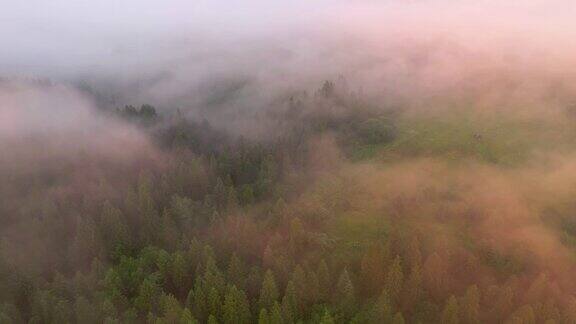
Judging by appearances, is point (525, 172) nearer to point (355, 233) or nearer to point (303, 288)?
point (355, 233)

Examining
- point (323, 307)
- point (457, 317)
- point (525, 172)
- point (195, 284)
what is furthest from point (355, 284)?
point (525, 172)

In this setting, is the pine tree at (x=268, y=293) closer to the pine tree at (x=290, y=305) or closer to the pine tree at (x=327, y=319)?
the pine tree at (x=290, y=305)

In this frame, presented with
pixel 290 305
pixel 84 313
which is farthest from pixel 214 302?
pixel 84 313

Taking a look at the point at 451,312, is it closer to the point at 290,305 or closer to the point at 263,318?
the point at 290,305

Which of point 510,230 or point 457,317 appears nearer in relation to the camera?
point 457,317

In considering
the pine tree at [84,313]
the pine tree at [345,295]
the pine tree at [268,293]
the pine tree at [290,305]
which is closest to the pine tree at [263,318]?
the pine tree at [290,305]

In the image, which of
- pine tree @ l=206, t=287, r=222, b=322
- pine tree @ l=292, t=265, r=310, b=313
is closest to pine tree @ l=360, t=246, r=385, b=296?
pine tree @ l=292, t=265, r=310, b=313
